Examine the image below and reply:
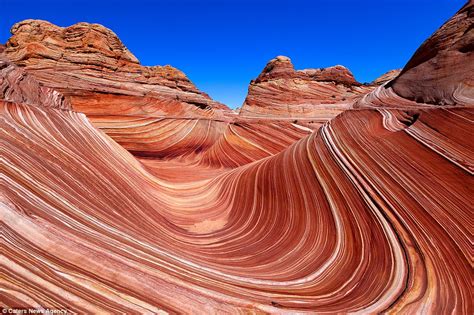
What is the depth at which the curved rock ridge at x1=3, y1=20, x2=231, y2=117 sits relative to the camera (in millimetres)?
10422

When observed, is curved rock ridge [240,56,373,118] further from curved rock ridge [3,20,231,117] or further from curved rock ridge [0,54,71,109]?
curved rock ridge [0,54,71,109]

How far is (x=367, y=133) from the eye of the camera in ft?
14.6

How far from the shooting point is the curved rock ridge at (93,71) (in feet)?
34.2

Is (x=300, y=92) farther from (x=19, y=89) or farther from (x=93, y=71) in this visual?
(x=19, y=89)

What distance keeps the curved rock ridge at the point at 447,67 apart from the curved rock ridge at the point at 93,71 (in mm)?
10063

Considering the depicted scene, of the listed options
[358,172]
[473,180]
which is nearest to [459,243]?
[473,180]

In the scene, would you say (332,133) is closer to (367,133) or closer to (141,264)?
(367,133)

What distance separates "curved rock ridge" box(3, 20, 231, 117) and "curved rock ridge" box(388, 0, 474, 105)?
10063 millimetres

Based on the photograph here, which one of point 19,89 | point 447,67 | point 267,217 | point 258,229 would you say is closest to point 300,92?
point 447,67

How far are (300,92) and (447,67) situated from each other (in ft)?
26.3

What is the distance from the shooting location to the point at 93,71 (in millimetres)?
11703

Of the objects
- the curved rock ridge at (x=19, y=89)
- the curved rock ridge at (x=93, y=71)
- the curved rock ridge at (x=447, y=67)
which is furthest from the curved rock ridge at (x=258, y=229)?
the curved rock ridge at (x=93, y=71)

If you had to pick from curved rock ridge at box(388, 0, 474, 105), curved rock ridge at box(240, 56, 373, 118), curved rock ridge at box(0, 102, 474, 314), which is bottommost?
curved rock ridge at box(0, 102, 474, 314)

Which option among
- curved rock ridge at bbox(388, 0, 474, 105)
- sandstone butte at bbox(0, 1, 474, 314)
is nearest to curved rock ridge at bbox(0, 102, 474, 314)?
sandstone butte at bbox(0, 1, 474, 314)
